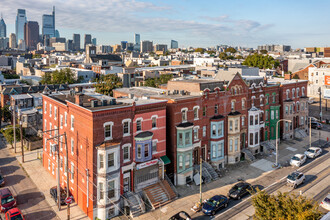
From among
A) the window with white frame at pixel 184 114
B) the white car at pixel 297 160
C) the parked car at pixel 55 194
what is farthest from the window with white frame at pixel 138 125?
the white car at pixel 297 160

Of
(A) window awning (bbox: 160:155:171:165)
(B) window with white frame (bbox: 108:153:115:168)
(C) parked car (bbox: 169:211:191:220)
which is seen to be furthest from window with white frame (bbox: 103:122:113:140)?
(C) parked car (bbox: 169:211:191:220)

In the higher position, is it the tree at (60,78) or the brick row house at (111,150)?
the tree at (60,78)

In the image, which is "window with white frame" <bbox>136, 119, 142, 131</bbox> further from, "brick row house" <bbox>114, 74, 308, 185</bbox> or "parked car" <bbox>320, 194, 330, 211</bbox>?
"parked car" <bbox>320, 194, 330, 211</bbox>

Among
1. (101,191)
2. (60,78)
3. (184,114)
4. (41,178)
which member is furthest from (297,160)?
(60,78)

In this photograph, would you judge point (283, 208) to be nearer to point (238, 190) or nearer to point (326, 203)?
point (238, 190)

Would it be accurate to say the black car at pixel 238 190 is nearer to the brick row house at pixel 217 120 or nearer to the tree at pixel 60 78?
the brick row house at pixel 217 120
